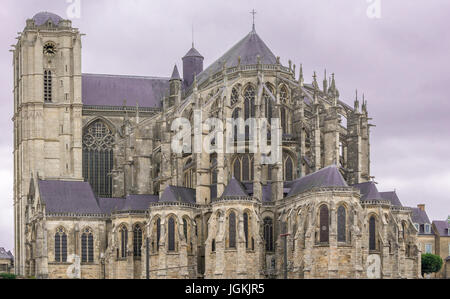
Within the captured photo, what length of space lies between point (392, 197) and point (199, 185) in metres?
16.1

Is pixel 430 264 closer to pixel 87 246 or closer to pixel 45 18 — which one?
pixel 87 246

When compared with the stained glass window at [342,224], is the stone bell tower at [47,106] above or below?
above

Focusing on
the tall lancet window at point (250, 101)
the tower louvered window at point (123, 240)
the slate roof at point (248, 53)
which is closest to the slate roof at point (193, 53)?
the slate roof at point (248, 53)

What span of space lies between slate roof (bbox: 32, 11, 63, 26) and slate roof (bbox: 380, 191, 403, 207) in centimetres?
3723

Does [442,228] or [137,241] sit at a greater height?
[442,228]

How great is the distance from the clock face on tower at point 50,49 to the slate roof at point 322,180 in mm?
31993

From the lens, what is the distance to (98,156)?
9325cm

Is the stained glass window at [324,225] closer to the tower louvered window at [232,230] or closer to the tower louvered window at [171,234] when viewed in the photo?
the tower louvered window at [232,230]

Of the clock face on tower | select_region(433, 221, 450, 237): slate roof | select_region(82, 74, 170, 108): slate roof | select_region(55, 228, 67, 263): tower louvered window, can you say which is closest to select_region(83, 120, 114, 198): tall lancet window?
select_region(82, 74, 170, 108): slate roof

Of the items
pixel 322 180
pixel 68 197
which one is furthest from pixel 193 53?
pixel 322 180

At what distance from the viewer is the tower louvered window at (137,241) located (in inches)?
2997

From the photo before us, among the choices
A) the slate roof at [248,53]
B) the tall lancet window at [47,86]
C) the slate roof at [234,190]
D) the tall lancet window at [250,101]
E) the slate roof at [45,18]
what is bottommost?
the slate roof at [234,190]
